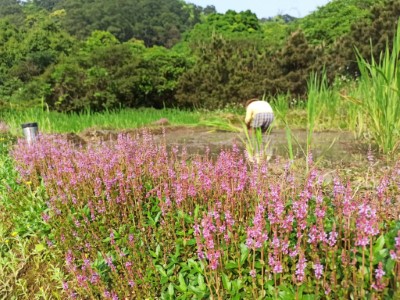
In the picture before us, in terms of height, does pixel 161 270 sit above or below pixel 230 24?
below

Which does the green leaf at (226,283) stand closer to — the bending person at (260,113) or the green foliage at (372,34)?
the bending person at (260,113)

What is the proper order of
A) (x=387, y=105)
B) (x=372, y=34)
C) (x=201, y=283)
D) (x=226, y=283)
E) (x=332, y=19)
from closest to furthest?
(x=226, y=283)
(x=201, y=283)
(x=387, y=105)
(x=372, y=34)
(x=332, y=19)

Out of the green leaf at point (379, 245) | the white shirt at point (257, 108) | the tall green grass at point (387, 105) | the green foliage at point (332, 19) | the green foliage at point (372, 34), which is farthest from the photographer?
the green foliage at point (332, 19)

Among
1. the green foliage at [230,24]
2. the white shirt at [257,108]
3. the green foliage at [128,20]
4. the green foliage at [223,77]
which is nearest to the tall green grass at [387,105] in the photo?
the white shirt at [257,108]

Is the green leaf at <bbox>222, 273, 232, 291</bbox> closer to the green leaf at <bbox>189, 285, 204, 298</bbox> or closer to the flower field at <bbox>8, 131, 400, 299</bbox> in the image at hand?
the flower field at <bbox>8, 131, 400, 299</bbox>

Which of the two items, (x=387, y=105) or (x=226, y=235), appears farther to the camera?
(x=387, y=105)

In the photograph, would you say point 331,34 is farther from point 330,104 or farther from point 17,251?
point 17,251

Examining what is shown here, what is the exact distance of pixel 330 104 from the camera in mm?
7348

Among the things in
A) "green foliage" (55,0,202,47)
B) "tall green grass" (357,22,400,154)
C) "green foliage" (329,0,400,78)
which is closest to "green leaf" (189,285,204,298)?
"tall green grass" (357,22,400,154)

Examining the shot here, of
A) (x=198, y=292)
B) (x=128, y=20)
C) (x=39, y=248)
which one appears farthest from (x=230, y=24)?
(x=198, y=292)

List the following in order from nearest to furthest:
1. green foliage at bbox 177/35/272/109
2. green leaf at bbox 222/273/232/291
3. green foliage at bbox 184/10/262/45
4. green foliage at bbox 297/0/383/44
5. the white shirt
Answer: green leaf at bbox 222/273/232/291 < the white shirt < green foliage at bbox 177/35/272/109 < green foliage at bbox 297/0/383/44 < green foliage at bbox 184/10/262/45

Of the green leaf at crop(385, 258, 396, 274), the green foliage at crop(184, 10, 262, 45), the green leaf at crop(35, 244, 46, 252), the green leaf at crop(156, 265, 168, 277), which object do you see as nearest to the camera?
the green leaf at crop(385, 258, 396, 274)

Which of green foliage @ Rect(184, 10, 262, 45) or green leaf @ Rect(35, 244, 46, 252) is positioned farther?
green foliage @ Rect(184, 10, 262, 45)

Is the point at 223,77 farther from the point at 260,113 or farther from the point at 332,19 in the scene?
the point at 332,19
